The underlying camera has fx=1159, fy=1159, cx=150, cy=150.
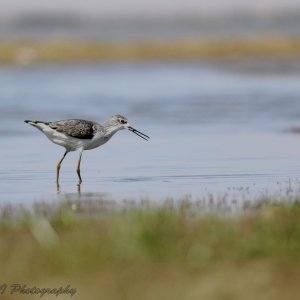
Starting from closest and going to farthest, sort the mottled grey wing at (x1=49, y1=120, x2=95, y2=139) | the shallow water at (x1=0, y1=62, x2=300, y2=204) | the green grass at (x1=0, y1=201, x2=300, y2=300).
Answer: the green grass at (x1=0, y1=201, x2=300, y2=300)
the shallow water at (x1=0, y1=62, x2=300, y2=204)
the mottled grey wing at (x1=49, y1=120, x2=95, y2=139)

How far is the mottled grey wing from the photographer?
1570 cm

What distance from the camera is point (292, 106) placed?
2753cm

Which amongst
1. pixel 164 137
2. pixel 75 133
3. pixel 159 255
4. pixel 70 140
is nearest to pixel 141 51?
pixel 164 137

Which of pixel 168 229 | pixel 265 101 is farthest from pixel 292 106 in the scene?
pixel 168 229

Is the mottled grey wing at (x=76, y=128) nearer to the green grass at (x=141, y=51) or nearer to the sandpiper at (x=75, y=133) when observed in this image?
the sandpiper at (x=75, y=133)

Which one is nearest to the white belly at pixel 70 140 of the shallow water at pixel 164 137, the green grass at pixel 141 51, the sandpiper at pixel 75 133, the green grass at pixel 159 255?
the sandpiper at pixel 75 133

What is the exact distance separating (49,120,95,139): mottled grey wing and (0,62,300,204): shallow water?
0.60 meters

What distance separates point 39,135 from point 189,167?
642cm

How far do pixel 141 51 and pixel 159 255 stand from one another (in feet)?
154

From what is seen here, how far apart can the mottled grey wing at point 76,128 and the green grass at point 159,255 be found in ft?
17.6

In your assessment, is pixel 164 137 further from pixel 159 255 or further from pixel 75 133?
pixel 159 255

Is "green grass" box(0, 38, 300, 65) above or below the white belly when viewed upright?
above

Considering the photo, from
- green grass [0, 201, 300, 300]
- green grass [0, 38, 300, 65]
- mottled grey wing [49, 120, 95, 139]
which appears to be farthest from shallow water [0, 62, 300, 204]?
green grass [0, 38, 300, 65]

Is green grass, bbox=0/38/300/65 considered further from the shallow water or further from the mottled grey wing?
the mottled grey wing
